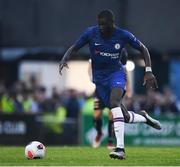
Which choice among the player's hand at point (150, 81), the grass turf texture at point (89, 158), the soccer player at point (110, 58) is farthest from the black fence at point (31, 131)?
the player's hand at point (150, 81)

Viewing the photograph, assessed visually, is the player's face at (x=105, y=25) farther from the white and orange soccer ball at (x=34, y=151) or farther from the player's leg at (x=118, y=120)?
the white and orange soccer ball at (x=34, y=151)

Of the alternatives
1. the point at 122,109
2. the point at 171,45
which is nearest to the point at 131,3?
the point at 171,45

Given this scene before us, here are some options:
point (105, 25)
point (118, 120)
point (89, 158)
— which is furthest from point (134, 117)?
point (105, 25)

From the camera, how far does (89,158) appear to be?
48.9ft

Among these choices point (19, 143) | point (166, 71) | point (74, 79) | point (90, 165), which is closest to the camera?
point (90, 165)

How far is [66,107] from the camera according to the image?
90.4 ft

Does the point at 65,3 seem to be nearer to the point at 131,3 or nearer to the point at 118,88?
the point at 131,3

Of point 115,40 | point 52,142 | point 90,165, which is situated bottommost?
point 52,142

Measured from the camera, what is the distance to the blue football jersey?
1517 cm

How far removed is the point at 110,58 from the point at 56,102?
12.2m

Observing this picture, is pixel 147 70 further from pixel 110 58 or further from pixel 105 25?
pixel 105 25

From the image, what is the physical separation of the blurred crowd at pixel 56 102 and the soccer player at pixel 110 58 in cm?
1117

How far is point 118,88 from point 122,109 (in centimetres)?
75

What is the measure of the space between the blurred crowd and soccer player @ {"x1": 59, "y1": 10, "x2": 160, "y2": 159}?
36.6ft
